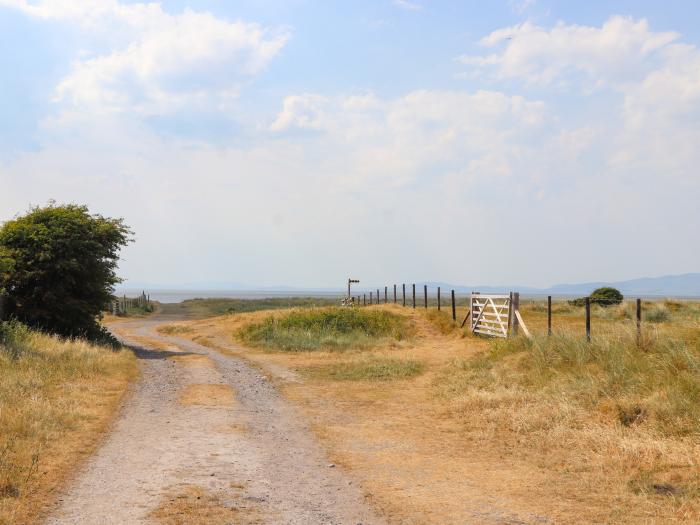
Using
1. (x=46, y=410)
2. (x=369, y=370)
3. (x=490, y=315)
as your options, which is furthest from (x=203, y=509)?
(x=490, y=315)

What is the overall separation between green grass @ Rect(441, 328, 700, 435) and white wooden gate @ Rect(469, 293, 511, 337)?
24.4 ft

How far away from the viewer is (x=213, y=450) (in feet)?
31.5

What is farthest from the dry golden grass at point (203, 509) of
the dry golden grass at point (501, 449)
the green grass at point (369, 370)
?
the green grass at point (369, 370)

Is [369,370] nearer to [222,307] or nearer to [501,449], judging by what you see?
[501,449]

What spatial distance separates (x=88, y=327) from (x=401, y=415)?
54.4 ft

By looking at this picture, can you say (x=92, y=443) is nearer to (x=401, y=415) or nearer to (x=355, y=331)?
(x=401, y=415)

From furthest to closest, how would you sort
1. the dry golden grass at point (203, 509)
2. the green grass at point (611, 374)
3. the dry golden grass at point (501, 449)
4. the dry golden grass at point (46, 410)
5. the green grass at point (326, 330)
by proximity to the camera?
the green grass at point (326, 330) → the green grass at point (611, 374) → the dry golden grass at point (46, 410) → the dry golden grass at point (501, 449) → the dry golden grass at point (203, 509)

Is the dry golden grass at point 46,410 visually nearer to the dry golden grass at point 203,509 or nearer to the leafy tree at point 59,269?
the dry golden grass at point 203,509

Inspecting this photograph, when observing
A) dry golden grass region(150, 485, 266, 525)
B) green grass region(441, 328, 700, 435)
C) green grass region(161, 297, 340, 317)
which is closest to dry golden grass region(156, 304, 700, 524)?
green grass region(441, 328, 700, 435)

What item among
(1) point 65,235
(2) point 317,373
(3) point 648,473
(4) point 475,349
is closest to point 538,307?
(4) point 475,349

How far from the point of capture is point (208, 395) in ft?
49.5

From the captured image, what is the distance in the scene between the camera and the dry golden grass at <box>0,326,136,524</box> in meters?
7.38

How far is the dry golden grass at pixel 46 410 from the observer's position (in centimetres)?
738

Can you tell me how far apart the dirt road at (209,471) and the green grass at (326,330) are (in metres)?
13.5
